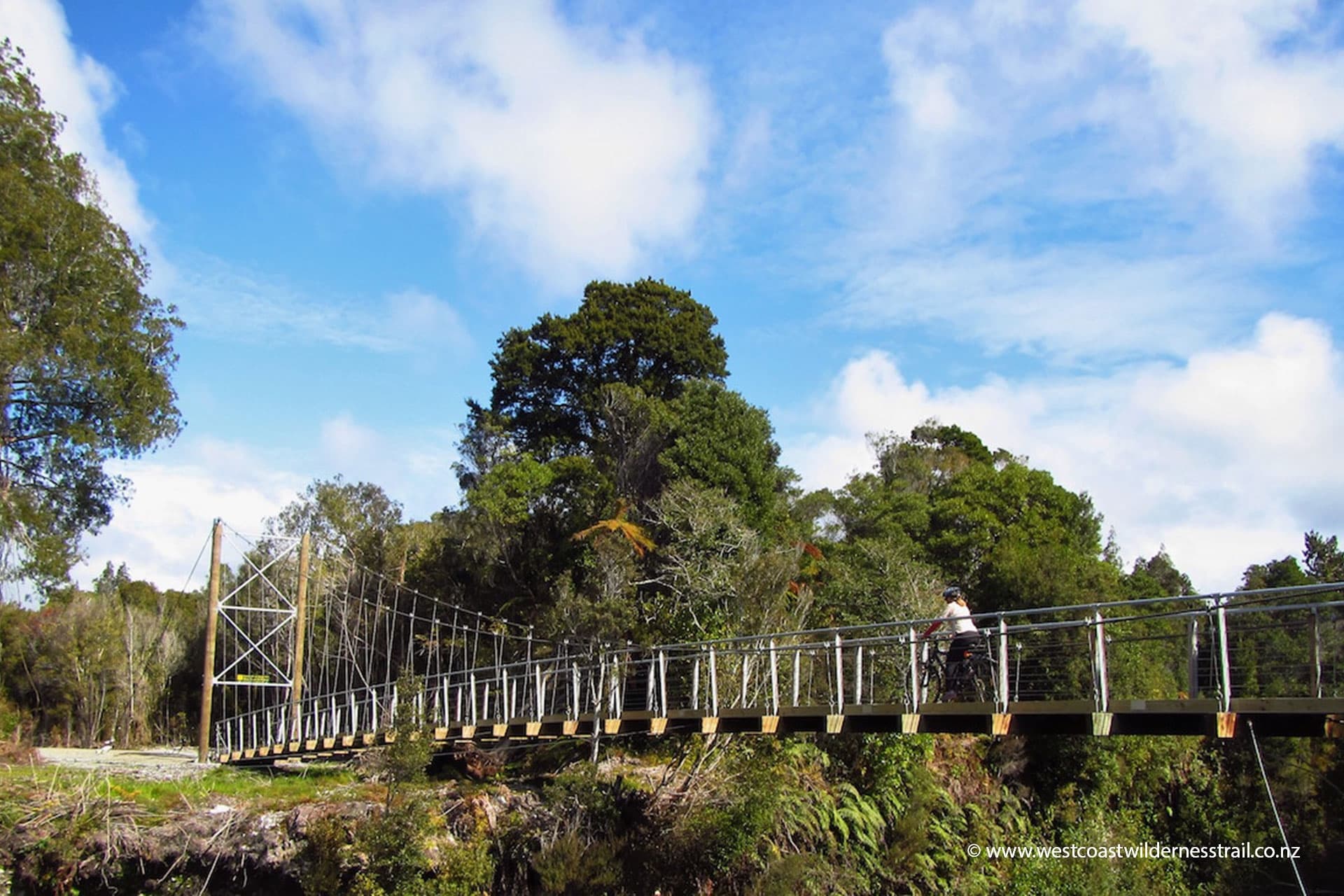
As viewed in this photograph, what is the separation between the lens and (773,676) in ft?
40.5

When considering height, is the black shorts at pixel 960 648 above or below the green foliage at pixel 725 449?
below

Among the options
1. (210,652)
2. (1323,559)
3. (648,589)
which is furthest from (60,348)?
(1323,559)

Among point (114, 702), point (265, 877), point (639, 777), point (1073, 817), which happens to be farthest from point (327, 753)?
point (114, 702)

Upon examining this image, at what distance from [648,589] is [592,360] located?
478 inches

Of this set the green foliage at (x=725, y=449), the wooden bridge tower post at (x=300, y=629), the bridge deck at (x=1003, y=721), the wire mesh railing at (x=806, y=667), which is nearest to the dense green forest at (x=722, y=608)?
the green foliage at (x=725, y=449)

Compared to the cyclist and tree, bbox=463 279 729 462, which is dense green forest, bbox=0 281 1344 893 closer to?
tree, bbox=463 279 729 462

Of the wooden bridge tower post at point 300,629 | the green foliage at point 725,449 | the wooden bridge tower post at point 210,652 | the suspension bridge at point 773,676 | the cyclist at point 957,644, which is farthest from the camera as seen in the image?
the green foliage at point 725,449

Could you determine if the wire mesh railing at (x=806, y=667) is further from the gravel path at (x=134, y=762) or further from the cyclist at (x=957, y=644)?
the gravel path at (x=134, y=762)

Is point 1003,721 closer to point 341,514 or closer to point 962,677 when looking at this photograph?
point 962,677

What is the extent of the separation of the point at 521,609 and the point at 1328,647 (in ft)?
65.1

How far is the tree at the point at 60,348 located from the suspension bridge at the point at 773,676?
3.56 m

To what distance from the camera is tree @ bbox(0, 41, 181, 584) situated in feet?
70.2

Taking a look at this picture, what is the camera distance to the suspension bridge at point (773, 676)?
31.2 feet

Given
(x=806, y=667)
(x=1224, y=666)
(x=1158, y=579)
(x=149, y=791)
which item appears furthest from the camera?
(x=1158, y=579)
